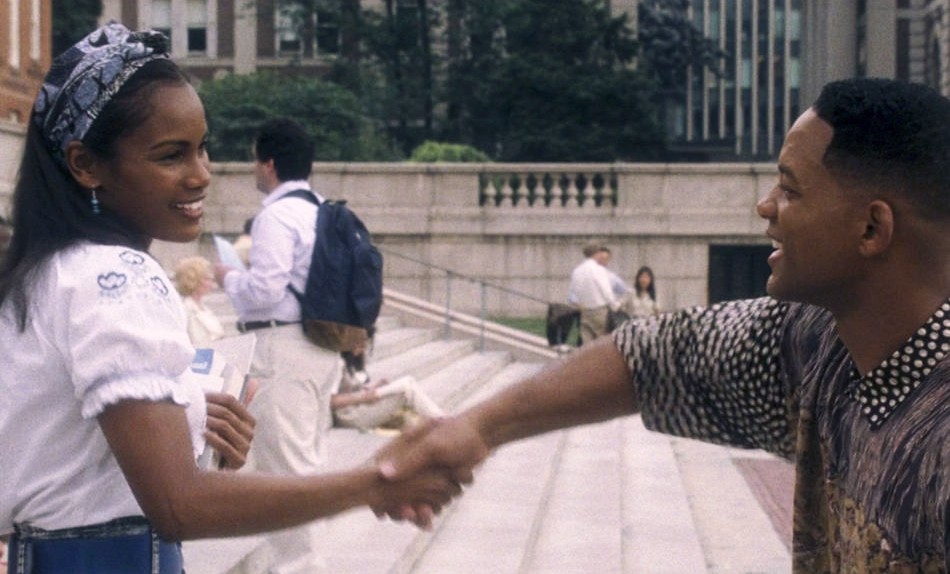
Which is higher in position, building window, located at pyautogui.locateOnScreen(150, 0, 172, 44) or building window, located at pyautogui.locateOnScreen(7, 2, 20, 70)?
building window, located at pyautogui.locateOnScreen(150, 0, 172, 44)

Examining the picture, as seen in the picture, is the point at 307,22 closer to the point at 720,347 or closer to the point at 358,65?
the point at 358,65

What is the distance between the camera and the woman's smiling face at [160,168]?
261 cm

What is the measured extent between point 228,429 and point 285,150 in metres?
4.28

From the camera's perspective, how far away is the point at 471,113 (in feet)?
164

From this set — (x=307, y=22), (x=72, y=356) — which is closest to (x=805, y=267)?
(x=72, y=356)

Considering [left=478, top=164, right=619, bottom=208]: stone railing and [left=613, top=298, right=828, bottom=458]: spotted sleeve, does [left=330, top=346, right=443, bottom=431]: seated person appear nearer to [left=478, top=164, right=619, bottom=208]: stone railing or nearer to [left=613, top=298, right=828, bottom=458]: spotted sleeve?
[left=613, top=298, right=828, bottom=458]: spotted sleeve

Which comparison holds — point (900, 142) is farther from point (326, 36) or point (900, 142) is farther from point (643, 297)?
point (326, 36)

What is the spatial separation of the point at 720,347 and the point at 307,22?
174 ft

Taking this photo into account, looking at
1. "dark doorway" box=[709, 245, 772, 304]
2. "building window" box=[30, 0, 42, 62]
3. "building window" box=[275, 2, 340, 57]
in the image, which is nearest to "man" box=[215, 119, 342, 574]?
"building window" box=[30, 0, 42, 62]

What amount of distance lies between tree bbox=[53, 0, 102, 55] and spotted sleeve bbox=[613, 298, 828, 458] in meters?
45.1

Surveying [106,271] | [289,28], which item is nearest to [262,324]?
[106,271]

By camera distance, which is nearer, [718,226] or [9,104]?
[9,104]

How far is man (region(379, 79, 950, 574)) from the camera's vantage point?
209 cm

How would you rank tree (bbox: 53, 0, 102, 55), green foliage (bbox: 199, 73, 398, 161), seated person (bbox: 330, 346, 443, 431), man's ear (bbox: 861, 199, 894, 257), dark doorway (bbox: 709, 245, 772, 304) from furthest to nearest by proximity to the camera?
1. tree (bbox: 53, 0, 102, 55)
2. green foliage (bbox: 199, 73, 398, 161)
3. dark doorway (bbox: 709, 245, 772, 304)
4. seated person (bbox: 330, 346, 443, 431)
5. man's ear (bbox: 861, 199, 894, 257)
